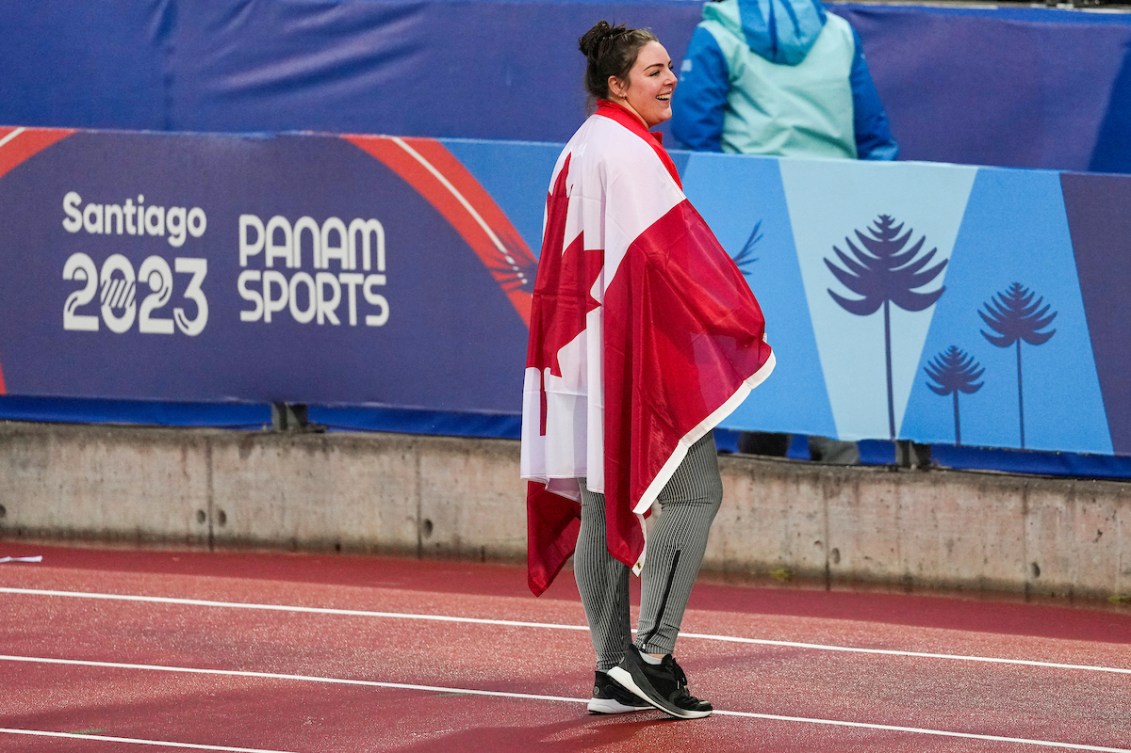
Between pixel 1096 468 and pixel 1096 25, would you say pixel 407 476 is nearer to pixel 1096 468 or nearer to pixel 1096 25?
pixel 1096 468

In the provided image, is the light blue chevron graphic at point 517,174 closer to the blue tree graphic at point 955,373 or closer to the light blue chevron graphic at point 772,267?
the light blue chevron graphic at point 772,267

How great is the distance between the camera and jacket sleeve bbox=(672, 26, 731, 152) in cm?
996

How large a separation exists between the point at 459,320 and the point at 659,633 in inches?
143

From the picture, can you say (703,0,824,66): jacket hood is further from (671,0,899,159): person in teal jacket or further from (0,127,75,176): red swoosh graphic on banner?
(0,127,75,176): red swoosh graphic on banner

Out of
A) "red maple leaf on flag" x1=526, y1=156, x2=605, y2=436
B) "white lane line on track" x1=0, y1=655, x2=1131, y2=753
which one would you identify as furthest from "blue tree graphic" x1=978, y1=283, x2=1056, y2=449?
"red maple leaf on flag" x1=526, y1=156, x2=605, y2=436

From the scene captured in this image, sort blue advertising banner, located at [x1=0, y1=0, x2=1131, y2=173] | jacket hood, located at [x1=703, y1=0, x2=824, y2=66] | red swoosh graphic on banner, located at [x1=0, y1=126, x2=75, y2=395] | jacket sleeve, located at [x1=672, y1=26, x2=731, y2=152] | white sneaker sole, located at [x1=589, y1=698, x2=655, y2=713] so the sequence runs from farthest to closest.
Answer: blue advertising banner, located at [x1=0, y1=0, x2=1131, y2=173] < red swoosh graphic on banner, located at [x1=0, y1=126, x2=75, y2=395] < jacket hood, located at [x1=703, y1=0, x2=824, y2=66] < jacket sleeve, located at [x1=672, y1=26, x2=731, y2=152] < white sneaker sole, located at [x1=589, y1=698, x2=655, y2=713]

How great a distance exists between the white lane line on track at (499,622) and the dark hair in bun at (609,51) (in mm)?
2544

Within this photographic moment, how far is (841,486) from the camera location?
9.59 m

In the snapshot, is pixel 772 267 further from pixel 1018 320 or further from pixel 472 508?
pixel 472 508

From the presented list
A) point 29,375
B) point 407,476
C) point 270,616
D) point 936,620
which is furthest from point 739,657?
point 29,375

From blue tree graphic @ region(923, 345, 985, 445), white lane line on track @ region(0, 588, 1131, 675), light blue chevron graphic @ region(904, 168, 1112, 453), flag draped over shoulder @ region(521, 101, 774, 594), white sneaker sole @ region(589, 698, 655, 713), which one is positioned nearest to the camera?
flag draped over shoulder @ region(521, 101, 774, 594)

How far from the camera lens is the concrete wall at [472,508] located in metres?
9.27

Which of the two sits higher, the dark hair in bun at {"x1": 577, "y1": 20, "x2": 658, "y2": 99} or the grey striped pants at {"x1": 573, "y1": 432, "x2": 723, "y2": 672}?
the dark hair in bun at {"x1": 577, "y1": 20, "x2": 658, "y2": 99}

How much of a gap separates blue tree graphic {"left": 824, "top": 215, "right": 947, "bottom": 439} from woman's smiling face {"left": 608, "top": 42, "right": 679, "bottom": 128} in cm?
276
